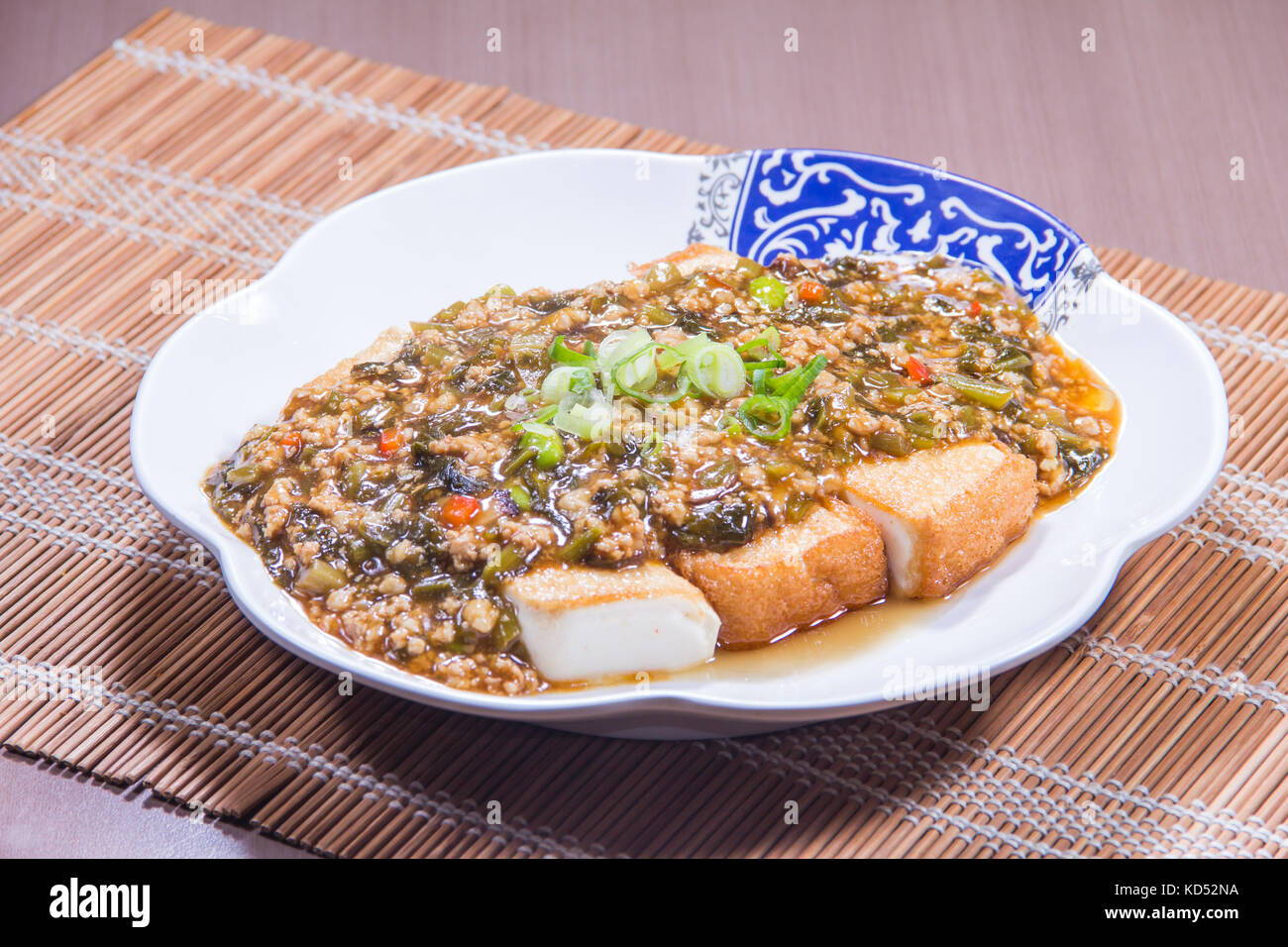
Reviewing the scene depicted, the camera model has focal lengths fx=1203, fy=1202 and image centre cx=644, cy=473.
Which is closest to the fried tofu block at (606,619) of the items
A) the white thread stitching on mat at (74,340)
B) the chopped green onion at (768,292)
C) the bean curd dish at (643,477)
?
the bean curd dish at (643,477)

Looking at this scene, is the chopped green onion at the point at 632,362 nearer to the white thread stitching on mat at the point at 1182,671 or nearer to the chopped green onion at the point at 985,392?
the chopped green onion at the point at 985,392

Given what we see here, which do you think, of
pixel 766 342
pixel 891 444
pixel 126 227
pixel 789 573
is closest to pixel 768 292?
pixel 766 342

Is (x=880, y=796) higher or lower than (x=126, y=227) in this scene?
lower

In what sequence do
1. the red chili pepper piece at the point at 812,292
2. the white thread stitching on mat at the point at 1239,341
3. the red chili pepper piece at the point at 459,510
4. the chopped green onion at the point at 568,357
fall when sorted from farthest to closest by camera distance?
the white thread stitching on mat at the point at 1239,341, the red chili pepper piece at the point at 812,292, the chopped green onion at the point at 568,357, the red chili pepper piece at the point at 459,510

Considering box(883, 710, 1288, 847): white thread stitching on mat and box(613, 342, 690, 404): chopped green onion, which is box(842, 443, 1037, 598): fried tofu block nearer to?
box(883, 710, 1288, 847): white thread stitching on mat

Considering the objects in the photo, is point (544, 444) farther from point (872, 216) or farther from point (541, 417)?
point (872, 216)

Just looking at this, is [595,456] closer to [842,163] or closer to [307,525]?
[307,525]
